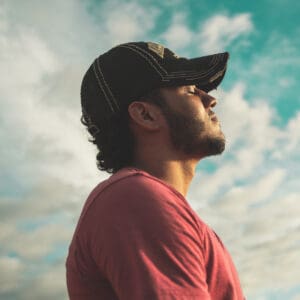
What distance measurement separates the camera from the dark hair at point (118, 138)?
15.2 ft

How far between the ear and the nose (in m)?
0.50

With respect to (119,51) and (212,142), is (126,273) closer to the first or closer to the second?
(212,142)

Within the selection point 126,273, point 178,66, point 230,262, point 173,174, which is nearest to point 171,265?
point 126,273

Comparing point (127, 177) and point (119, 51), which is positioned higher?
point (119, 51)

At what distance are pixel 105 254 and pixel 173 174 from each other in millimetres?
1423

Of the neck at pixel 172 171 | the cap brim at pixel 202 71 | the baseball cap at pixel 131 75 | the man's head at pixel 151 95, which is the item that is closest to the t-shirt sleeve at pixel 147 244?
the neck at pixel 172 171

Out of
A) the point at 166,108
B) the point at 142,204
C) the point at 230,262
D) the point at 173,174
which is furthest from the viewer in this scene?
the point at 166,108

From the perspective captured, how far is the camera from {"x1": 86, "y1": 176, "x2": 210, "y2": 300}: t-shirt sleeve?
2.79 metres

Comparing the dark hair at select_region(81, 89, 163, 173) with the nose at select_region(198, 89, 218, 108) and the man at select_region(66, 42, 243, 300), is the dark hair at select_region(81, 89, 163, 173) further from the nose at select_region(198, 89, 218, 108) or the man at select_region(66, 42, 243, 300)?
the nose at select_region(198, 89, 218, 108)

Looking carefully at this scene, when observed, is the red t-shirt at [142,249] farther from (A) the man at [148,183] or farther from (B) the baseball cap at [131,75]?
(B) the baseball cap at [131,75]

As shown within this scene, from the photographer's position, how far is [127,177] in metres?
3.28

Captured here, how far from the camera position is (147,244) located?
288 cm

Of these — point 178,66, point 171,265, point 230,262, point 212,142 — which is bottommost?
point 171,265

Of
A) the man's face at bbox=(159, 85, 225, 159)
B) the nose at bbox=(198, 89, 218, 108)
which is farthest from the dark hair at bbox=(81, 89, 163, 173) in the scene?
the nose at bbox=(198, 89, 218, 108)
